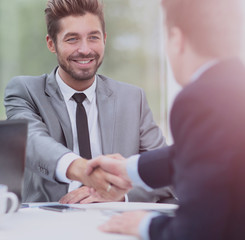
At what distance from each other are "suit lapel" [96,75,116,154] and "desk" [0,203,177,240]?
0.65 m

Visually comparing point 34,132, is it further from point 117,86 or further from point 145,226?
point 145,226

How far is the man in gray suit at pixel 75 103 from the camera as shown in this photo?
214cm

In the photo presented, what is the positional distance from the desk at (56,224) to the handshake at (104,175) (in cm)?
7

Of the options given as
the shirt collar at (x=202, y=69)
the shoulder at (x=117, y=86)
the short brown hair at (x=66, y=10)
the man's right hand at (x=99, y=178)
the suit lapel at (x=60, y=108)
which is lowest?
the man's right hand at (x=99, y=178)

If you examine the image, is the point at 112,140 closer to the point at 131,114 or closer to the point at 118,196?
the point at 131,114

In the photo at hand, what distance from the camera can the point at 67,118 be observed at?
7.14 feet

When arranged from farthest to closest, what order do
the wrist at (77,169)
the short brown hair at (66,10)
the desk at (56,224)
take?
1. the short brown hair at (66,10)
2. the wrist at (77,169)
3. the desk at (56,224)

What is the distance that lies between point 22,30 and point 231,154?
425 centimetres

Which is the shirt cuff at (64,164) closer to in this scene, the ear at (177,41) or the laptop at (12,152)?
the laptop at (12,152)

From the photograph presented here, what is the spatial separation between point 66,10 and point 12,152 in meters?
1.18

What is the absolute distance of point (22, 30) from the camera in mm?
4723

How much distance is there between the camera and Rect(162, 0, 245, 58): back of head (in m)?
0.91

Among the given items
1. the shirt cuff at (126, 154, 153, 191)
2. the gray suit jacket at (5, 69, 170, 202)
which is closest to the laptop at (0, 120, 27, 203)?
the shirt cuff at (126, 154, 153, 191)

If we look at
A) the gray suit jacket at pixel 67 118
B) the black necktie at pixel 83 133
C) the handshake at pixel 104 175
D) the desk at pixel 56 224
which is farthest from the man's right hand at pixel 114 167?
the black necktie at pixel 83 133
